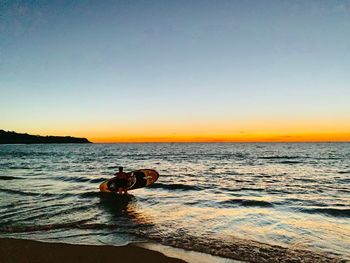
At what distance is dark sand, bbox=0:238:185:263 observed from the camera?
7573 millimetres

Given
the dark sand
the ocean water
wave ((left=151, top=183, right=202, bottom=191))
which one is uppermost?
the dark sand

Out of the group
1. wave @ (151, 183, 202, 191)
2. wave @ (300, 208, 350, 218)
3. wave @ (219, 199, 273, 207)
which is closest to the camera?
wave @ (300, 208, 350, 218)

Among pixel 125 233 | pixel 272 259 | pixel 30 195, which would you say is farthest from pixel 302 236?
pixel 30 195

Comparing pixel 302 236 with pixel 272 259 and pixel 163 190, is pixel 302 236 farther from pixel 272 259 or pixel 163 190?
pixel 163 190

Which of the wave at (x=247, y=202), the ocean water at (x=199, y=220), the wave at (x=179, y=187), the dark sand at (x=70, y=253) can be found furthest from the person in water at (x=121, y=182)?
the dark sand at (x=70, y=253)

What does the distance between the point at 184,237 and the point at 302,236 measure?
420 cm

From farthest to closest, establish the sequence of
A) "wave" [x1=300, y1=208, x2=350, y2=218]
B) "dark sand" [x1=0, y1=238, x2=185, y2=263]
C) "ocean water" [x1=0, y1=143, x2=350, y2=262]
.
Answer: "wave" [x1=300, y1=208, x2=350, y2=218]
"ocean water" [x1=0, y1=143, x2=350, y2=262]
"dark sand" [x1=0, y1=238, x2=185, y2=263]

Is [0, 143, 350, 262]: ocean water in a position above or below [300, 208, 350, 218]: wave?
above

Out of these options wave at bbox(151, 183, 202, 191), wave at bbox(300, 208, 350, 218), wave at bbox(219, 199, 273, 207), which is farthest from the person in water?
wave at bbox(300, 208, 350, 218)

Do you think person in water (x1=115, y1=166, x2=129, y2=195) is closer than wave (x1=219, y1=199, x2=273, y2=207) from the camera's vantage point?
No

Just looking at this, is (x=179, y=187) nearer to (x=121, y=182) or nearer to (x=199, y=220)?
(x=121, y=182)

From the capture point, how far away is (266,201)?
17.9 metres

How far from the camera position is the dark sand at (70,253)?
7.57 metres

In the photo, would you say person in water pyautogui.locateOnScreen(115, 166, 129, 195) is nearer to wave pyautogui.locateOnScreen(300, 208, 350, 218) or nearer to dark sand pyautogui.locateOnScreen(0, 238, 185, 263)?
wave pyautogui.locateOnScreen(300, 208, 350, 218)
